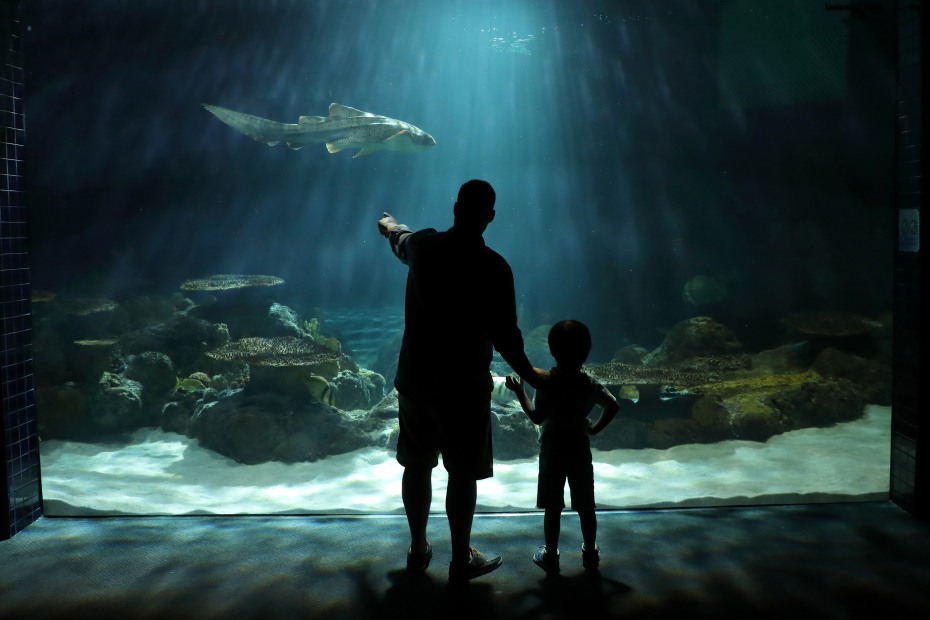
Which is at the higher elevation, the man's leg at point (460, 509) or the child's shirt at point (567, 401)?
the child's shirt at point (567, 401)

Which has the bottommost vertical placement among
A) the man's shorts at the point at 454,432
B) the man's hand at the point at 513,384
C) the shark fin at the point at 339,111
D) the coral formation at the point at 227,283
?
the man's shorts at the point at 454,432

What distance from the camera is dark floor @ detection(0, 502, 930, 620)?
2152 millimetres

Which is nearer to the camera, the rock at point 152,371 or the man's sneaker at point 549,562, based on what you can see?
the man's sneaker at point 549,562

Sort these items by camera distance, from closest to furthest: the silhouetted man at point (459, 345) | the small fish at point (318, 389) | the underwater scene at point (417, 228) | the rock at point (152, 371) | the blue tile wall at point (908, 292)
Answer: the silhouetted man at point (459, 345) → the blue tile wall at point (908, 292) → the underwater scene at point (417, 228) → the small fish at point (318, 389) → the rock at point (152, 371)

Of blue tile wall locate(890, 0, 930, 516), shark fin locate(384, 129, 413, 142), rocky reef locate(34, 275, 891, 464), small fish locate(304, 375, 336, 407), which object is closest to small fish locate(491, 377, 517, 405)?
rocky reef locate(34, 275, 891, 464)

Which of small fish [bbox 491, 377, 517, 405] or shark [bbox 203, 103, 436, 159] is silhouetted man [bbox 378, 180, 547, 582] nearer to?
small fish [bbox 491, 377, 517, 405]

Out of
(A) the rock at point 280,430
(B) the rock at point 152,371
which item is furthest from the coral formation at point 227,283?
(A) the rock at point 280,430

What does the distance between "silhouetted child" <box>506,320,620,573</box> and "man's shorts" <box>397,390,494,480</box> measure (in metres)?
0.20

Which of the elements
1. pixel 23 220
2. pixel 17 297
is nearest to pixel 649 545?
pixel 17 297

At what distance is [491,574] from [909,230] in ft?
10.0

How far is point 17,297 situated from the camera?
307 centimetres

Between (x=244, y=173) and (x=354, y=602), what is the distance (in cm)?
1428

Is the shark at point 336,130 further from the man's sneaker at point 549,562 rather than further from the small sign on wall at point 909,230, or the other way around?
the small sign on wall at point 909,230

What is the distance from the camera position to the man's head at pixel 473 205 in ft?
7.17
